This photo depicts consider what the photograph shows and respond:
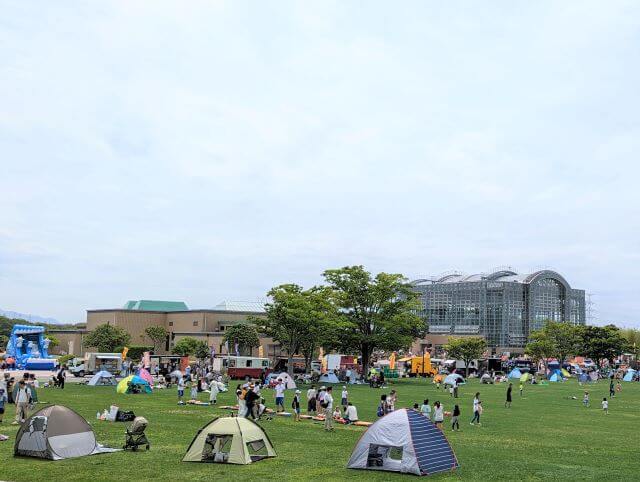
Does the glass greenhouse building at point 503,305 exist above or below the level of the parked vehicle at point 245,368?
above

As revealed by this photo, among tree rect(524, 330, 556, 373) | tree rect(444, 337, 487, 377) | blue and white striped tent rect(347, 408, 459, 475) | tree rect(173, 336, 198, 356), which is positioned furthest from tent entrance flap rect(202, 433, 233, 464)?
tree rect(524, 330, 556, 373)

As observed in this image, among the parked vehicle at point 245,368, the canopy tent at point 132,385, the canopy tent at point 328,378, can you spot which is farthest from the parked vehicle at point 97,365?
the canopy tent at point 132,385

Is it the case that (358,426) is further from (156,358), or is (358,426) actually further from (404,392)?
(156,358)

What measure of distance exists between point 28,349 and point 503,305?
372ft

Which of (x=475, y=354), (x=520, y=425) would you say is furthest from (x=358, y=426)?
(x=475, y=354)

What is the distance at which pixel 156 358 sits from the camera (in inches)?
3036

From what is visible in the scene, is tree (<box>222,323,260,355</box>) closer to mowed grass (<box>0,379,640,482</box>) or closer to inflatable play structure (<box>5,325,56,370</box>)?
inflatable play structure (<box>5,325,56,370</box>)

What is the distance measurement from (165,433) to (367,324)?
4371 cm

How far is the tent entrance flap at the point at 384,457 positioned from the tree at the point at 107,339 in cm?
8294

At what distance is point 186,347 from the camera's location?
91.7 m

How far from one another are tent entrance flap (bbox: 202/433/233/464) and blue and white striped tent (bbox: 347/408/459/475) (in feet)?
11.4

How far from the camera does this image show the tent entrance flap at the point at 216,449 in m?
17.9

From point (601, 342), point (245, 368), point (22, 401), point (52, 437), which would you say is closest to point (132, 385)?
point (22, 401)

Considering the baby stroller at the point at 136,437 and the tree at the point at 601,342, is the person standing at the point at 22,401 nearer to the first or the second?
the baby stroller at the point at 136,437
